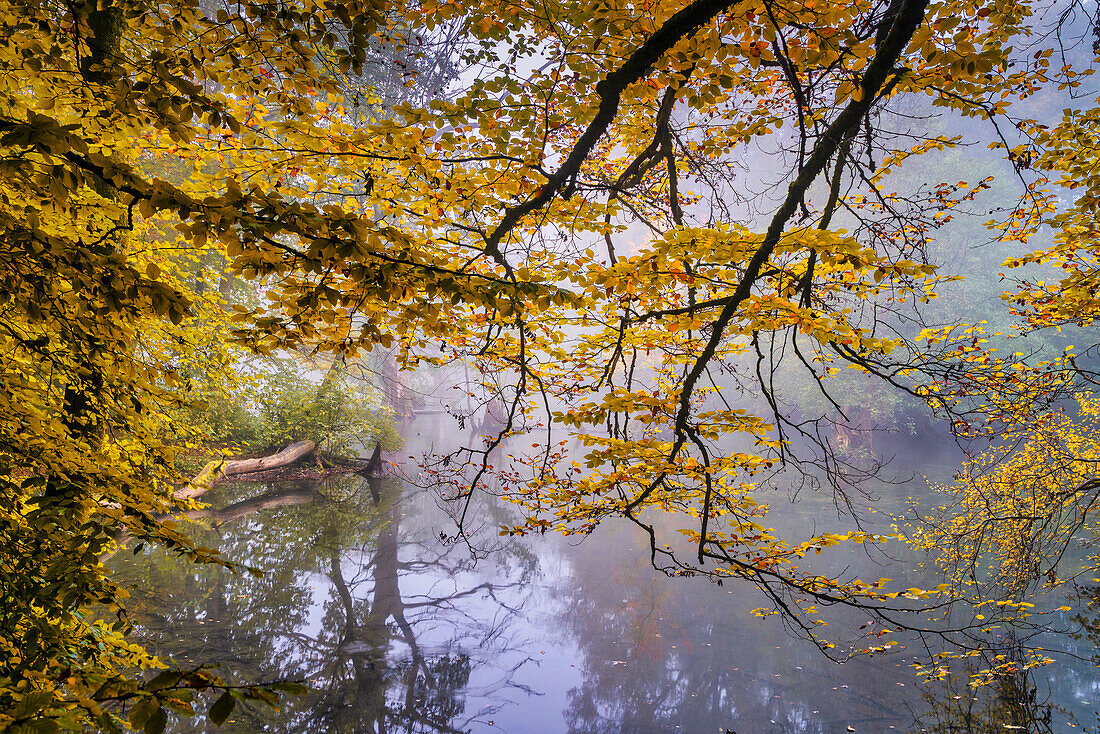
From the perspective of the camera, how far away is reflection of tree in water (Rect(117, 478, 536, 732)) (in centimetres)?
543

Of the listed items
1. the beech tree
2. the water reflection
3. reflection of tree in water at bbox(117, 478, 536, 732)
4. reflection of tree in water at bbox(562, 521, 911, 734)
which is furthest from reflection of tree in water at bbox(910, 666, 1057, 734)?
reflection of tree in water at bbox(117, 478, 536, 732)

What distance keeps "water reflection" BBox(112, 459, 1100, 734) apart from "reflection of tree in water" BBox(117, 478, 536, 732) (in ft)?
0.08

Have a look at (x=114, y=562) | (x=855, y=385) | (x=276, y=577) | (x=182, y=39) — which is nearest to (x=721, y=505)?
(x=182, y=39)

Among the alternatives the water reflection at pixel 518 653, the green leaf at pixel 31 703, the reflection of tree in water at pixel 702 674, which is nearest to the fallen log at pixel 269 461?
the water reflection at pixel 518 653

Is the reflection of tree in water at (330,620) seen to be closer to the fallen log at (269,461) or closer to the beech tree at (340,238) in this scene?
the fallen log at (269,461)

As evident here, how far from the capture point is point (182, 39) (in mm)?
2623

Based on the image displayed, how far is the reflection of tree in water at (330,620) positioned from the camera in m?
5.43

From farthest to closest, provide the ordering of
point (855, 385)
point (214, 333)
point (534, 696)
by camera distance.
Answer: point (855, 385) → point (214, 333) → point (534, 696)

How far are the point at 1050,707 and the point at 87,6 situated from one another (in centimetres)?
959

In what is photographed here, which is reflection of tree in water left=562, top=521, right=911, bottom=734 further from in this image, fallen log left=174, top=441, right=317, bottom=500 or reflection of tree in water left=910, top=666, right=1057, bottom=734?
fallen log left=174, top=441, right=317, bottom=500

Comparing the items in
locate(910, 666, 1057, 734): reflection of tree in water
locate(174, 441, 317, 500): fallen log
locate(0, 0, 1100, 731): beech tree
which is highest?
locate(174, 441, 317, 500): fallen log

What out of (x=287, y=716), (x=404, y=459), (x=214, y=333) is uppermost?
(x=404, y=459)

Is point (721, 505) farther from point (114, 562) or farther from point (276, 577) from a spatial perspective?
point (114, 562)

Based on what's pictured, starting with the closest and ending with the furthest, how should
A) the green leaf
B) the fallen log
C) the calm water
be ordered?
the green leaf < the calm water < the fallen log
